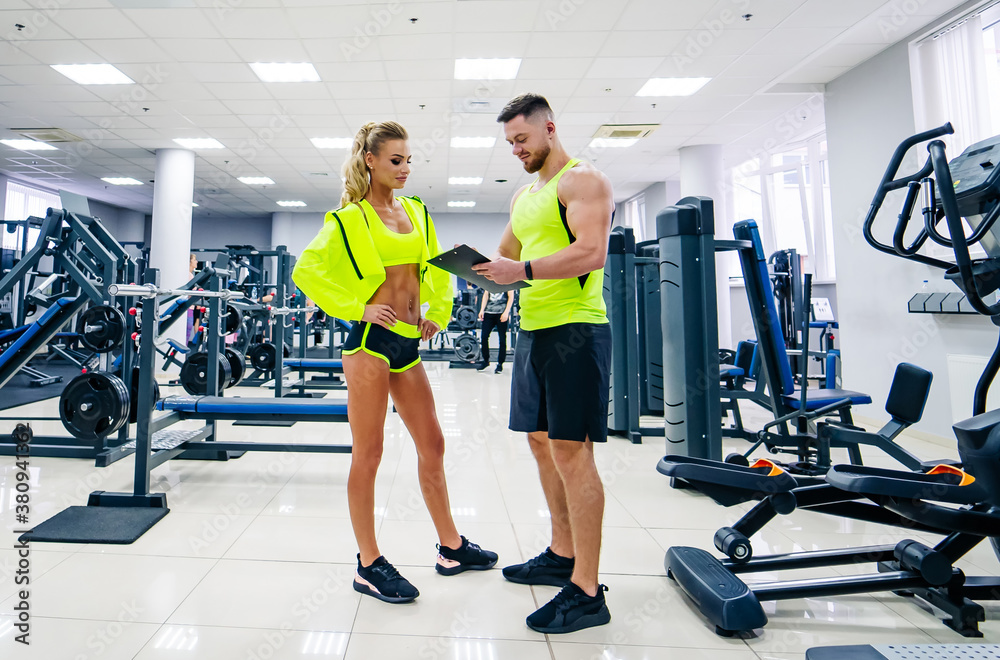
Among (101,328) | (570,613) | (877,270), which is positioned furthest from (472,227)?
(570,613)

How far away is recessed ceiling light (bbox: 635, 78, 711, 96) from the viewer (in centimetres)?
600

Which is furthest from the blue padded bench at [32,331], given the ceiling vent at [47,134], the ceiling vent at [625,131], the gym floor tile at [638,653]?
the ceiling vent at [625,131]

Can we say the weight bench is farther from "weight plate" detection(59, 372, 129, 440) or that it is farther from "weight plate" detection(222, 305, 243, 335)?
"weight plate" detection(222, 305, 243, 335)

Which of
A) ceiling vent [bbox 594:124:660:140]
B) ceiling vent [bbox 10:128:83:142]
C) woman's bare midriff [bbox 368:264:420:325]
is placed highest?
ceiling vent [bbox 10:128:83:142]

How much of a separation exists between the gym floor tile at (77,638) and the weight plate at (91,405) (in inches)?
63.4

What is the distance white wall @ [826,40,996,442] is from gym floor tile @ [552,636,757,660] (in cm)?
374

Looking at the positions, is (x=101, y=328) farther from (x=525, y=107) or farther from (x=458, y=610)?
(x=525, y=107)

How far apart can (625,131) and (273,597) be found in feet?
25.0

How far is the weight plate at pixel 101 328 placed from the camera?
3.20 meters

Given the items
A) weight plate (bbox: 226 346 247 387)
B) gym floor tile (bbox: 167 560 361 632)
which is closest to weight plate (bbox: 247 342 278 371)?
weight plate (bbox: 226 346 247 387)

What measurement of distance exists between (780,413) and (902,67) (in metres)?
3.96

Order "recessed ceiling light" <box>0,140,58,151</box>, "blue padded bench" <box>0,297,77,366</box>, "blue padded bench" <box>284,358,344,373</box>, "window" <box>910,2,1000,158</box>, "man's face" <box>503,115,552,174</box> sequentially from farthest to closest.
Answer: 1. "recessed ceiling light" <box>0,140,58,151</box>
2. "blue padded bench" <box>284,358,344,373</box>
3. "window" <box>910,2,1000,158</box>
4. "blue padded bench" <box>0,297,77,366</box>
5. "man's face" <box>503,115,552,174</box>

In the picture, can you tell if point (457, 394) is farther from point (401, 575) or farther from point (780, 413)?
point (401, 575)

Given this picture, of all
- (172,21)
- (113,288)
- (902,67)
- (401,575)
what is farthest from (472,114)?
(401,575)
